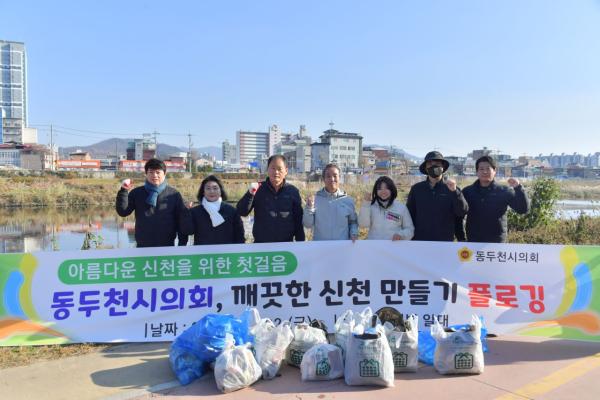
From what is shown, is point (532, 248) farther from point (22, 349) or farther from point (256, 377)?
point (22, 349)

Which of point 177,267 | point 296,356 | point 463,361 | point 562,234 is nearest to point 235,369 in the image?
point 296,356

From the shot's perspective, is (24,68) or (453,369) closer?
(453,369)

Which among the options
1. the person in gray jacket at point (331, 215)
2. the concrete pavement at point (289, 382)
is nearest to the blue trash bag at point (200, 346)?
the concrete pavement at point (289, 382)

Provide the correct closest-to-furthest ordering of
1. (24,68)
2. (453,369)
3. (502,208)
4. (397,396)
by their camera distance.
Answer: (397,396) < (453,369) < (502,208) < (24,68)

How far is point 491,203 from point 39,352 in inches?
184

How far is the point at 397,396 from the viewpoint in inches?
133

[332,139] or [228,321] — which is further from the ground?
[332,139]

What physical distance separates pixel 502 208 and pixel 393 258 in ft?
4.29

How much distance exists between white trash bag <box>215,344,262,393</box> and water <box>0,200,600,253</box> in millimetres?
6945

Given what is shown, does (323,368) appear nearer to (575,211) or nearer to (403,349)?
(403,349)

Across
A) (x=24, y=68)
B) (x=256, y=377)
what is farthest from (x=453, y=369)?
(x=24, y=68)

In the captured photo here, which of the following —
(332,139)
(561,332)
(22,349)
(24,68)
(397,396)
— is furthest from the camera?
(24,68)

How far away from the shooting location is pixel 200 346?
365 centimetres

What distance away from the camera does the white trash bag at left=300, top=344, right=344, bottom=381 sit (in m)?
3.60
